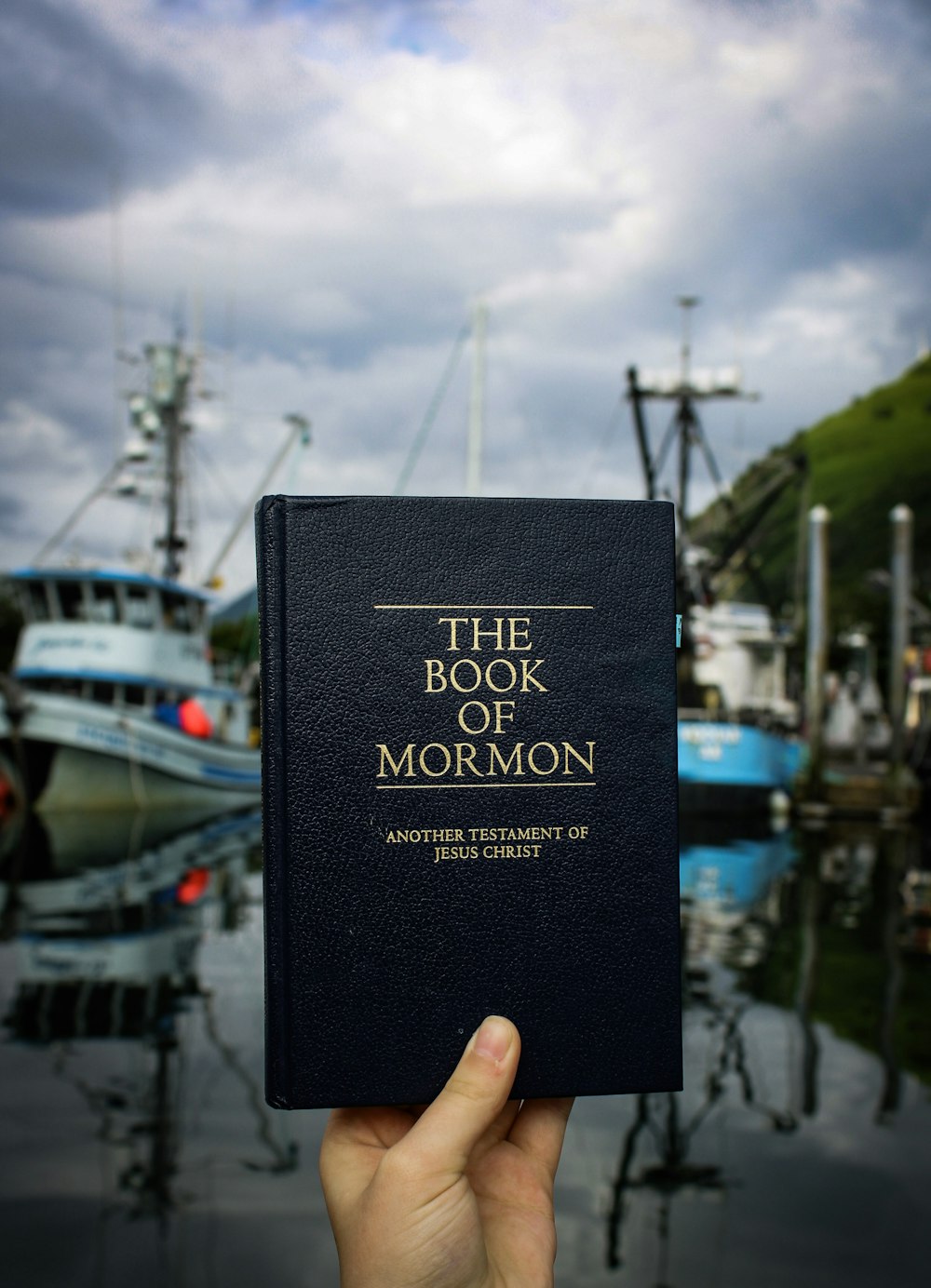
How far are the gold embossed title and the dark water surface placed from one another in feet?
10.9

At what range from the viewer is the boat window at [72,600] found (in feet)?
76.6

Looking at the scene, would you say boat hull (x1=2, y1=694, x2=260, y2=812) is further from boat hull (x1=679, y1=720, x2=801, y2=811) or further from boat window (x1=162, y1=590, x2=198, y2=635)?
boat hull (x1=679, y1=720, x2=801, y2=811)

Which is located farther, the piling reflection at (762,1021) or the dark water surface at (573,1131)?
the piling reflection at (762,1021)

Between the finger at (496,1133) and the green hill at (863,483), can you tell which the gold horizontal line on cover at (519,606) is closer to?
the finger at (496,1133)

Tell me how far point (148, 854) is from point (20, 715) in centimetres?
818

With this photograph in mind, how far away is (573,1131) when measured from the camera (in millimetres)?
5191

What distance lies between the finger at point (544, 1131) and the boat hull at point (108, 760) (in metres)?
22.2

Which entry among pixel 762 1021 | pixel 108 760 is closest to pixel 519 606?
pixel 762 1021

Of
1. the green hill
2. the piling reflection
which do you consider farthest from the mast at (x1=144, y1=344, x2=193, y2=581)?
the green hill

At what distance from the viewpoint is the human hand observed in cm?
113

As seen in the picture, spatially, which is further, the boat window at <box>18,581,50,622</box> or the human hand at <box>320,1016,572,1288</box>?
the boat window at <box>18,581,50,622</box>

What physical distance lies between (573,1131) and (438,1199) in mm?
4410

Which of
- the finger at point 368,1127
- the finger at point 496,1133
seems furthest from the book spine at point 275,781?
the finger at point 496,1133

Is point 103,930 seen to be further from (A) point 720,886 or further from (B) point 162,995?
(A) point 720,886
